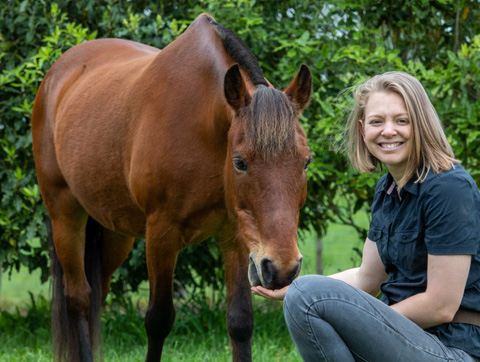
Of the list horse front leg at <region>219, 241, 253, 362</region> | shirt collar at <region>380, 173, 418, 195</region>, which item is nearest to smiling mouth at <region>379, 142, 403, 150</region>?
shirt collar at <region>380, 173, 418, 195</region>

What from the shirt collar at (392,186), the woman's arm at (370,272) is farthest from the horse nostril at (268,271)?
the shirt collar at (392,186)

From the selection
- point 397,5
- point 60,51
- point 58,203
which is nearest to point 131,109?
point 58,203

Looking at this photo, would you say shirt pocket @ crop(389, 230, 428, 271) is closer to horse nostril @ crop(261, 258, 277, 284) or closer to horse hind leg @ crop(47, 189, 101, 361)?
horse nostril @ crop(261, 258, 277, 284)

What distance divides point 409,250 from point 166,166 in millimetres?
1415

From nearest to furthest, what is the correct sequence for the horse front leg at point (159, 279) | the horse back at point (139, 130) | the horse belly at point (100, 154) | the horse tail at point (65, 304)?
the horse back at point (139, 130)
the horse front leg at point (159, 279)
the horse belly at point (100, 154)
the horse tail at point (65, 304)

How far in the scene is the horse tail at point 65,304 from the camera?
4.39 m

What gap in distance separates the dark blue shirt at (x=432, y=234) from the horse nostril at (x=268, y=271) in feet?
1.39

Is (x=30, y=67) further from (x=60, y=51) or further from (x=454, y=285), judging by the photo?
(x=454, y=285)

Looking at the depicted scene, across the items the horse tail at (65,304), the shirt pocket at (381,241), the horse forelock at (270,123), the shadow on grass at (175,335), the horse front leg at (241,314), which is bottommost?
the shadow on grass at (175,335)

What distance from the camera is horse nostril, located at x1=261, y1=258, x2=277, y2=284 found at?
259 cm

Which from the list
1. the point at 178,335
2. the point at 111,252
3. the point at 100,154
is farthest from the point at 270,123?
the point at 178,335

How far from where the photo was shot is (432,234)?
2.29 m

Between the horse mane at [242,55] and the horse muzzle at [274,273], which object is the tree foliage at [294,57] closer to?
the horse mane at [242,55]

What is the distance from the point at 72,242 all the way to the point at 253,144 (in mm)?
2167
